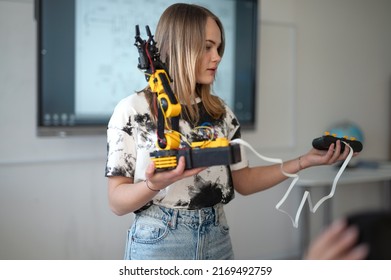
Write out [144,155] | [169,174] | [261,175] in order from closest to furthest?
[169,174]
[144,155]
[261,175]

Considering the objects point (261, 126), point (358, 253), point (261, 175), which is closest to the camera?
point (358, 253)

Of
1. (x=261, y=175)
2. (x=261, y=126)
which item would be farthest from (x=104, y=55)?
(x=261, y=126)

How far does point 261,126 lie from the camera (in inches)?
75.9

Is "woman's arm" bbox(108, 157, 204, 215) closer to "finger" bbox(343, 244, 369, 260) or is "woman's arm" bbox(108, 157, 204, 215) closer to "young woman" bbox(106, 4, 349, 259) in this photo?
"young woman" bbox(106, 4, 349, 259)

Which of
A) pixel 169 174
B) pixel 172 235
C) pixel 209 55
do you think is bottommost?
pixel 172 235

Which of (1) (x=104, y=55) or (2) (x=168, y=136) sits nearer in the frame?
(2) (x=168, y=136)

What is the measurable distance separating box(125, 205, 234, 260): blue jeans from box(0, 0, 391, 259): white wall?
0.24 meters

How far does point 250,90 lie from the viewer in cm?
167

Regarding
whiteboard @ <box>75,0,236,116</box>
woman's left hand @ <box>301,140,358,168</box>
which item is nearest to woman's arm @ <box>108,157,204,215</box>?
woman's left hand @ <box>301,140,358,168</box>

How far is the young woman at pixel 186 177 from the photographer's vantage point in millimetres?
725

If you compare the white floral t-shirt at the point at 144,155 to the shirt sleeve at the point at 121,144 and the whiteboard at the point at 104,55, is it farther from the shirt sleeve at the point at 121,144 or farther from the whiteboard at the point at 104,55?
the whiteboard at the point at 104,55

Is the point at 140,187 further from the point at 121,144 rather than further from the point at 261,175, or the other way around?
the point at 261,175

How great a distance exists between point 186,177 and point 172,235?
0.39 ft

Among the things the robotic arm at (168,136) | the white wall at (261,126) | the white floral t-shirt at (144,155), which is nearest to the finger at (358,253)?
the robotic arm at (168,136)
